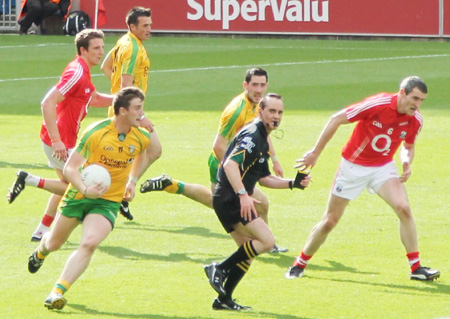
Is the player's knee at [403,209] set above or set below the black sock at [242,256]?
above

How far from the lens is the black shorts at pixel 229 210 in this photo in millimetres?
9048

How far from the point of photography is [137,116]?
8.93m

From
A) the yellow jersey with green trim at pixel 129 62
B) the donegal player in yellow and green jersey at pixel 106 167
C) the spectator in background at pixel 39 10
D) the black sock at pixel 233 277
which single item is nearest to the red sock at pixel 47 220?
the yellow jersey with green trim at pixel 129 62

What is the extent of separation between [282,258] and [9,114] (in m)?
11.3

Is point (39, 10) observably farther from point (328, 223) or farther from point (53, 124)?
point (328, 223)

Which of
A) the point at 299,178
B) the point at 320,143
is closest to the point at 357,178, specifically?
the point at 320,143

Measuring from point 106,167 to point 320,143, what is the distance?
1948mm

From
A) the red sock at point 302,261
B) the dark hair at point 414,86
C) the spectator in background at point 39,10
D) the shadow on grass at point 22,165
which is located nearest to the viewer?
the dark hair at point 414,86

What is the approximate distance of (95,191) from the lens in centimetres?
867

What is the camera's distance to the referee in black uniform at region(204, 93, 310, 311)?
8.86 meters

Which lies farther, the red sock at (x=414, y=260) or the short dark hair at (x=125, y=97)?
the red sock at (x=414, y=260)

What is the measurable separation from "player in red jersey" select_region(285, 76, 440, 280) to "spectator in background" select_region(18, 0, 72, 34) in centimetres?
2615

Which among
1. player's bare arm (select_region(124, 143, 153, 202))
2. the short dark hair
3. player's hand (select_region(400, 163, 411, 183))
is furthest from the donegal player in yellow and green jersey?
player's hand (select_region(400, 163, 411, 183))

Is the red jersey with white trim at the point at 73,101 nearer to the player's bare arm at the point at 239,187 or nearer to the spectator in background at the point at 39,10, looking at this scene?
the player's bare arm at the point at 239,187
